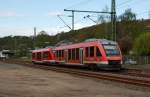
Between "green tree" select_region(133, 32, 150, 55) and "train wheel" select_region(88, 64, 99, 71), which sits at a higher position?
"green tree" select_region(133, 32, 150, 55)

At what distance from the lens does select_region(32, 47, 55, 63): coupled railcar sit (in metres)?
58.8

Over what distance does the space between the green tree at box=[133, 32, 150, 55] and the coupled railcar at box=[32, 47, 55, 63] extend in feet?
70.9

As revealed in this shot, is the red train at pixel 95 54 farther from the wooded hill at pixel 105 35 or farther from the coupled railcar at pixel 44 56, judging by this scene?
the wooded hill at pixel 105 35

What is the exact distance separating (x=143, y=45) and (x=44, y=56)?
86.9ft

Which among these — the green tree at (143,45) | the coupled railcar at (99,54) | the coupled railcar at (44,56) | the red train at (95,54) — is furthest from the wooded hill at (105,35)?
the coupled railcar at (99,54)

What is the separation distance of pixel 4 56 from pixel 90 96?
100 metres

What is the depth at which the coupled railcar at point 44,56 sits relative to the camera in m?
58.8

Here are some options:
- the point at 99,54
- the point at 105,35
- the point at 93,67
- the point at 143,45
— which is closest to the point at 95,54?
the point at 99,54

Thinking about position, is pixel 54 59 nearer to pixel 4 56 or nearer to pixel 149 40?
pixel 149 40

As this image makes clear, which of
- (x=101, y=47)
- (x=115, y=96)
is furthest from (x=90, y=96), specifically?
(x=101, y=47)

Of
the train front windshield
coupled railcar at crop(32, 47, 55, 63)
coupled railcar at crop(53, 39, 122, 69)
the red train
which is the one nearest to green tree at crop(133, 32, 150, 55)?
coupled railcar at crop(32, 47, 55, 63)

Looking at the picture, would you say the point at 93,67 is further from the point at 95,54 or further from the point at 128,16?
the point at 128,16

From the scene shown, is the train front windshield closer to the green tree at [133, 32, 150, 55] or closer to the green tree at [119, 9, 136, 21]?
the green tree at [133, 32, 150, 55]

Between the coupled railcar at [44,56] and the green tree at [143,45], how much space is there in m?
21.6
